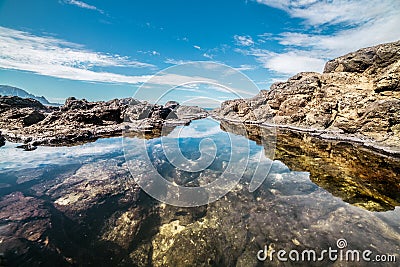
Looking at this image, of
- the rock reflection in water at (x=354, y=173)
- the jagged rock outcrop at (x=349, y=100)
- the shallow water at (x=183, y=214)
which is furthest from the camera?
the jagged rock outcrop at (x=349, y=100)

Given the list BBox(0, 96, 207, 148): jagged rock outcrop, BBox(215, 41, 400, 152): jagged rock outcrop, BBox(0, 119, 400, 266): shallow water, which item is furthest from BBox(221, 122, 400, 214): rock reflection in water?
BBox(0, 96, 207, 148): jagged rock outcrop

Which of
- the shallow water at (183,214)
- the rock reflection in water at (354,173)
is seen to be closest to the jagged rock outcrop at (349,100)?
the rock reflection in water at (354,173)

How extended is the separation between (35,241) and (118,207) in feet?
7.16

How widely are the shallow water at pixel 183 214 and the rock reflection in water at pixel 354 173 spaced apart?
6cm

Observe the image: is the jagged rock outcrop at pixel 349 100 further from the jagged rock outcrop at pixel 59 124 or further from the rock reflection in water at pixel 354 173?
the jagged rock outcrop at pixel 59 124

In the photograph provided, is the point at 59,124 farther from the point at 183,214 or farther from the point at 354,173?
the point at 354,173

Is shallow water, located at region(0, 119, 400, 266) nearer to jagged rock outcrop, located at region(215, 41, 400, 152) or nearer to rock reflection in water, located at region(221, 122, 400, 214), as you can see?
rock reflection in water, located at region(221, 122, 400, 214)

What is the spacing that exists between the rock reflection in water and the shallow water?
0.06 metres

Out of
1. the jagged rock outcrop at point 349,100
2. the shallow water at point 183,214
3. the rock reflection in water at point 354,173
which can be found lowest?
the shallow water at point 183,214

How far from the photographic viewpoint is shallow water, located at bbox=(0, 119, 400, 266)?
179 inches

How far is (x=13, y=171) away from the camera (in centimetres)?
887

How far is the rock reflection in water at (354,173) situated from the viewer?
7355 millimetres

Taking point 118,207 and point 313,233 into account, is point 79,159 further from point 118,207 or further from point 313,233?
point 313,233

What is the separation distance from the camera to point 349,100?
25812 millimetres
